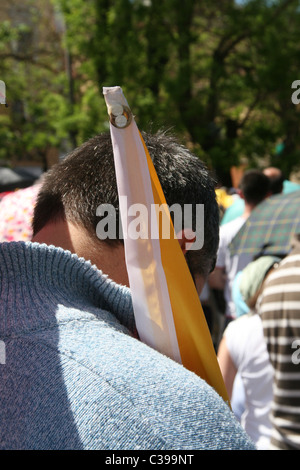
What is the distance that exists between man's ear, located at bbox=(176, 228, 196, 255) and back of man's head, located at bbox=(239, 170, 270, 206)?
11.4ft

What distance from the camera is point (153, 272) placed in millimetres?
948

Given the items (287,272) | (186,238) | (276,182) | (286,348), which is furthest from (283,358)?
(276,182)

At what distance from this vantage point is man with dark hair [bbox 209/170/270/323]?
4.42 meters

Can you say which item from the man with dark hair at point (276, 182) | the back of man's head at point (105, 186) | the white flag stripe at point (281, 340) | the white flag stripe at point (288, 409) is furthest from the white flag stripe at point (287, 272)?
the man with dark hair at point (276, 182)

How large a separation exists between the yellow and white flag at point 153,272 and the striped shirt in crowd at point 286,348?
1.01 meters

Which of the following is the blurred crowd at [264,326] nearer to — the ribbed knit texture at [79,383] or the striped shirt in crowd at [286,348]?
the striped shirt in crowd at [286,348]

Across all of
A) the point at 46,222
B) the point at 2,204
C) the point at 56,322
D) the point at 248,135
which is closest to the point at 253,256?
the point at 2,204

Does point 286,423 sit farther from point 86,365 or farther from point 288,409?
Answer: point 86,365

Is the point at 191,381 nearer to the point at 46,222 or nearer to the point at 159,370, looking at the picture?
the point at 159,370

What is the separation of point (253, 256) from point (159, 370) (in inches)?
96.7

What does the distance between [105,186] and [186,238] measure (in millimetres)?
224

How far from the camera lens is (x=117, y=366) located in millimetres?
805

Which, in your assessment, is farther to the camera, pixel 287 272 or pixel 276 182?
pixel 276 182

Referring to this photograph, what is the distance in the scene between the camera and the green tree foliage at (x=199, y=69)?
1188cm
